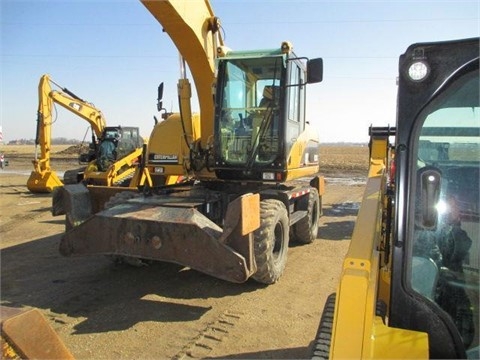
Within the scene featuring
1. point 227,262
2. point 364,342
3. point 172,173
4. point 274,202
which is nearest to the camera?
point 364,342

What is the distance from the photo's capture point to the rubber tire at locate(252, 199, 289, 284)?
460 cm

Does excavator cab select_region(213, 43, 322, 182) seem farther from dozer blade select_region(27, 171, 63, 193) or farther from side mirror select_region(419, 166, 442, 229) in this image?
dozer blade select_region(27, 171, 63, 193)

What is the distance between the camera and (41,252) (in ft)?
21.2

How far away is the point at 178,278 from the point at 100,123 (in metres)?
9.90

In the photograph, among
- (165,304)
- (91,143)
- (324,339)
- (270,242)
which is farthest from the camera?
(91,143)

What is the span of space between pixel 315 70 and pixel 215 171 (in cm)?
201

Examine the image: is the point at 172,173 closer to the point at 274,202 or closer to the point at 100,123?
the point at 274,202

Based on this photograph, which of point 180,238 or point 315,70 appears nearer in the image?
point 180,238

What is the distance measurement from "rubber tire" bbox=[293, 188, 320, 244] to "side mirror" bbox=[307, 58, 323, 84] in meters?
2.38

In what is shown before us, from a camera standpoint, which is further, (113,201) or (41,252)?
(41,252)

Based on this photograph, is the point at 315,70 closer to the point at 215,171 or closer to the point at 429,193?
the point at 215,171

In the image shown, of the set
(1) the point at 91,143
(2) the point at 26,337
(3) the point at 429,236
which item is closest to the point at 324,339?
(3) the point at 429,236

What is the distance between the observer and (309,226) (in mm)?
7125

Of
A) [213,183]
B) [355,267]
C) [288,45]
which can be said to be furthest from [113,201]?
[355,267]
